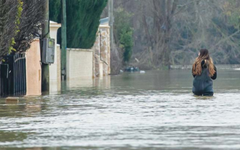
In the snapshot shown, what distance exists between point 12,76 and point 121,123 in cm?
1034

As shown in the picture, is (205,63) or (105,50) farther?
(105,50)

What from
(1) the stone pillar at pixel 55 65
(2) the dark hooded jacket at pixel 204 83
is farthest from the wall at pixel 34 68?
(1) the stone pillar at pixel 55 65

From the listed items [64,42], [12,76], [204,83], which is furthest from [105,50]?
[204,83]

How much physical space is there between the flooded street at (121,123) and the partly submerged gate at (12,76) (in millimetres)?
1985

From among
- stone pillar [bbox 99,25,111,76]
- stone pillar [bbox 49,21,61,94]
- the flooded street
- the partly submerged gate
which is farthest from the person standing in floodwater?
stone pillar [bbox 99,25,111,76]

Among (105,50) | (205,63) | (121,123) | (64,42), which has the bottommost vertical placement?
(121,123)

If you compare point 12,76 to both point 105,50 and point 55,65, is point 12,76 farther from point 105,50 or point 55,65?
point 105,50

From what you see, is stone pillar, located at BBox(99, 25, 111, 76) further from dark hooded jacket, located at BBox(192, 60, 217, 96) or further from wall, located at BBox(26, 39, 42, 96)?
dark hooded jacket, located at BBox(192, 60, 217, 96)

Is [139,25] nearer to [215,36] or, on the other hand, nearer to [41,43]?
[215,36]

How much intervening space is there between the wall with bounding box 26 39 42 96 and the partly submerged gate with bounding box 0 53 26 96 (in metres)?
0.94

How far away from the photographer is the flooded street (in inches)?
470

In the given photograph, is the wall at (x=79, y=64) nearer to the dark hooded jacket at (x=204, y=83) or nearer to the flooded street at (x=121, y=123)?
the dark hooded jacket at (x=204, y=83)

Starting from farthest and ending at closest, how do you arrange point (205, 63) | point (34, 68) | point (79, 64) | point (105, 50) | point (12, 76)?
point (105, 50) < point (79, 64) < point (34, 68) < point (12, 76) < point (205, 63)

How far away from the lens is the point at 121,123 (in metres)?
15.1
